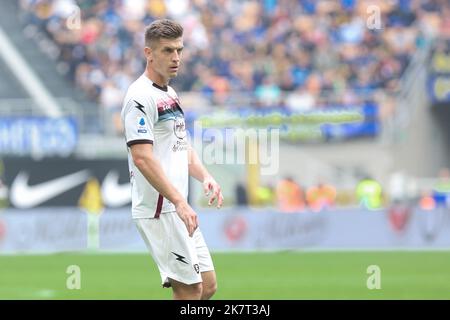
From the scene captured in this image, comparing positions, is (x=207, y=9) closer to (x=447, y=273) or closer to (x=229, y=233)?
(x=229, y=233)

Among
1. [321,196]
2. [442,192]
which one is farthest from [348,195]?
[442,192]

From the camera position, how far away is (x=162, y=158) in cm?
732

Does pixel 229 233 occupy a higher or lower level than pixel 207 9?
lower

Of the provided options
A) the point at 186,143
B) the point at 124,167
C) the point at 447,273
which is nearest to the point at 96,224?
the point at 124,167

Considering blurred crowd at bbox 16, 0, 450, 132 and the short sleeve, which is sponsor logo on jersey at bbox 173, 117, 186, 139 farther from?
blurred crowd at bbox 16, 0, 450, 132

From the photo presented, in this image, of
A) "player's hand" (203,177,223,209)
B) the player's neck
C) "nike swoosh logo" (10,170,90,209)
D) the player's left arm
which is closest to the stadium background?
"nike swoosh logo" (10,170,90,209)

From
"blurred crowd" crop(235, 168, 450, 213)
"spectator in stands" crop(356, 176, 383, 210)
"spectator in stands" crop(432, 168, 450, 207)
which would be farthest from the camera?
"spectator in stands" crop(432, 168, 450, 207)

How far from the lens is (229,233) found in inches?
837

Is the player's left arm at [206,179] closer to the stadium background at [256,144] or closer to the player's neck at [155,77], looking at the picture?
the player's neck at [155,77]

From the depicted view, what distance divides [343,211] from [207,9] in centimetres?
891

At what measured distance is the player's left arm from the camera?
7387 mm

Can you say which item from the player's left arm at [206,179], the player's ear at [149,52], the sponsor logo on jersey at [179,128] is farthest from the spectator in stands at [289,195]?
the player's ear at [149,52]

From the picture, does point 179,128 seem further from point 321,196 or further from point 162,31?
point 321,196

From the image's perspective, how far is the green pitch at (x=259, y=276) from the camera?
43.9ft
